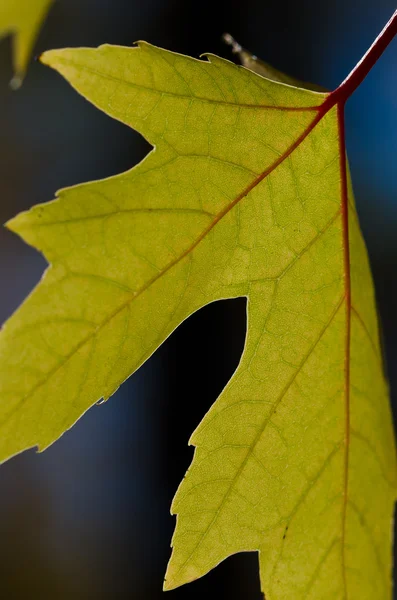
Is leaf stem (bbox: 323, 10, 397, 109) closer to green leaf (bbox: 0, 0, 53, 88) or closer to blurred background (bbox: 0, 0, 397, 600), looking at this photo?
green leaf (bbox: 0, 0, 53, 88)

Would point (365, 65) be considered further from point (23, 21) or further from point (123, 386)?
point (123, 386)

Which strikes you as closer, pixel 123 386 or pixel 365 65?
pixel 365 65

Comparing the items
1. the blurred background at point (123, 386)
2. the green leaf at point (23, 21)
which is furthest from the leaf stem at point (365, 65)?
the blurred background at point (123, 386)

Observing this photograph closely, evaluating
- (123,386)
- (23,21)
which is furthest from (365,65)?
(123,386)

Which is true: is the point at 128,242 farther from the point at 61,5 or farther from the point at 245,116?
the point at 61,5

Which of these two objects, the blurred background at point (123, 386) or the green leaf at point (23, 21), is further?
the blurred background at point (123, 386)

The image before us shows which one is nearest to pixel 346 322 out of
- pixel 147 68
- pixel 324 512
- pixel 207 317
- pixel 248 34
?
pixel 324 512

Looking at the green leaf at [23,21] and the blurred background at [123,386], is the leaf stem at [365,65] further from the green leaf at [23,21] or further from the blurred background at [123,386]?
the blurred background at [123,386]
